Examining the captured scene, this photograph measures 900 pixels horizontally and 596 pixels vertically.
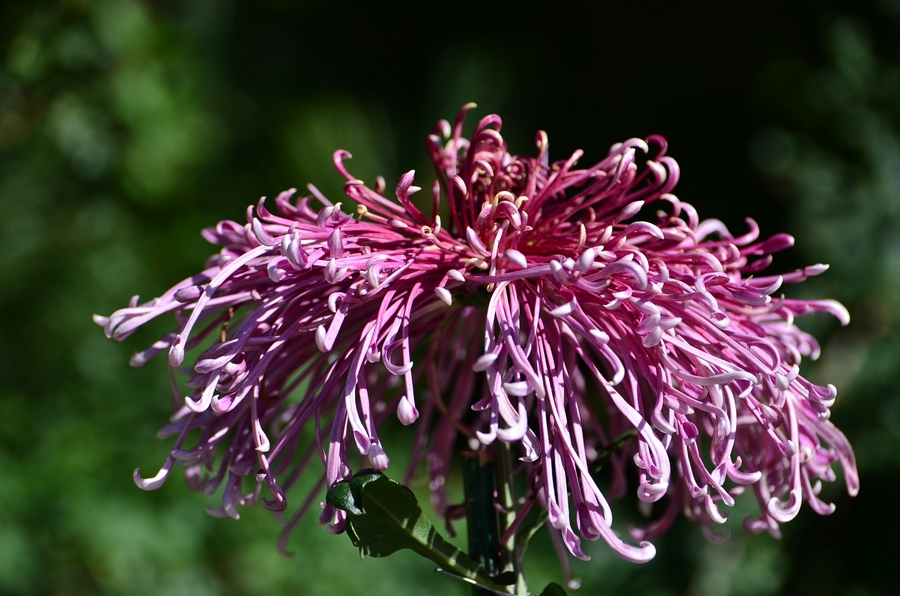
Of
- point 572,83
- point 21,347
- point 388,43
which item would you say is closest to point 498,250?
point 21,347

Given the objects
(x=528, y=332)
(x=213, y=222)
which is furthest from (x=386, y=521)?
(x=213, y=222)

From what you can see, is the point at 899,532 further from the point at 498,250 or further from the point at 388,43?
the point at 388,43

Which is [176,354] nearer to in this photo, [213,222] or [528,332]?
[528,332]

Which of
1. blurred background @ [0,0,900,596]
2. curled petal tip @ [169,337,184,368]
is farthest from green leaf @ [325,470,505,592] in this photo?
blurred background @ [0,0,900,596]

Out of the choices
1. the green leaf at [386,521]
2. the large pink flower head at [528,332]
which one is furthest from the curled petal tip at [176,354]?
the green leaf at [386,521]

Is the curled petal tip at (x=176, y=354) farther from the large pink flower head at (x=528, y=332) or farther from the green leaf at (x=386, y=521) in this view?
the green leaf at (x=386, y=521)

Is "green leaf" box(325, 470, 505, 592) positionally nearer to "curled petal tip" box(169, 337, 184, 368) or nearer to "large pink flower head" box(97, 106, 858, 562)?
"large pink flower head" box(97, 106, 858, 562)
